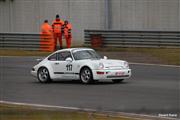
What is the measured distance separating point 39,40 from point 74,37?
8455 mm

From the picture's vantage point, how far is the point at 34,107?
14656 millimetres

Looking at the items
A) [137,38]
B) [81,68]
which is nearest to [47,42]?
[137,38]

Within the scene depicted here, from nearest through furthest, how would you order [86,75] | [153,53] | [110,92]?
[110,92] < [86,75] < [153,53]

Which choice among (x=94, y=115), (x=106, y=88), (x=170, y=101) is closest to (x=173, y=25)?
(x=106, y=88)

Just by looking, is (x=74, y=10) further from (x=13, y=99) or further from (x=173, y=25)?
(x=13, y=99)

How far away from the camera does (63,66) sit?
69.2ft

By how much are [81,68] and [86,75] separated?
295 mm

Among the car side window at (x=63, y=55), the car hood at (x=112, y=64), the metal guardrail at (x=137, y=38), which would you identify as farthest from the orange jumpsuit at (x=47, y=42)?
the car hood at (x=112, y=64)

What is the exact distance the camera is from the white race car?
19828 mm

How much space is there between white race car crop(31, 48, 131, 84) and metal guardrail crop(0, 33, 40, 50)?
44.2 ft

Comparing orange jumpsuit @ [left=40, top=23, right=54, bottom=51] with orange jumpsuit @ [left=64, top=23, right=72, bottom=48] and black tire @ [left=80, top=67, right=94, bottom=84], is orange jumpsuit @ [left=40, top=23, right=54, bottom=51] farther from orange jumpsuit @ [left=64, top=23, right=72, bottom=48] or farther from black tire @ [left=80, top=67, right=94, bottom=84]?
black tire @ [left=80, top=67, right=94, bottom=84]

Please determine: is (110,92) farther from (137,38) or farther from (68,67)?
(137,38)

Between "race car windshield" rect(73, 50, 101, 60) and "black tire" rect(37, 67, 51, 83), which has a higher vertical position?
"race car windshield" rect(73, 50, 101, 60)

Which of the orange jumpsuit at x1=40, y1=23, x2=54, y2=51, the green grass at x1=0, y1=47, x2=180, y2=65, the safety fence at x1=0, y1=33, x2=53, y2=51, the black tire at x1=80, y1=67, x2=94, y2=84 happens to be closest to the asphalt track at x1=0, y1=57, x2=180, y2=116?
the black tire at x1=80, y1=67, x2=94, y2=84
